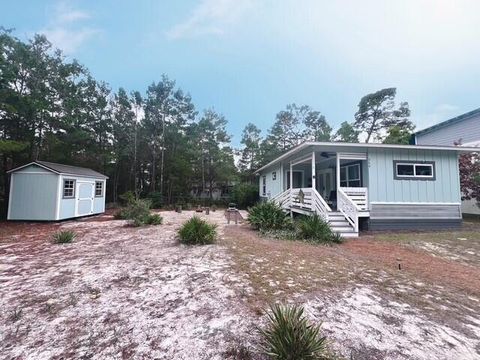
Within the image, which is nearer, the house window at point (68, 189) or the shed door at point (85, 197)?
the house window at point (68, 189)

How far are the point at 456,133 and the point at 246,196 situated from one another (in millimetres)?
14677

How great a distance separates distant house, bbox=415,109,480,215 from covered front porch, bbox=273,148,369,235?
7.61m

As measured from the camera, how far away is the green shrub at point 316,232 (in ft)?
23.0

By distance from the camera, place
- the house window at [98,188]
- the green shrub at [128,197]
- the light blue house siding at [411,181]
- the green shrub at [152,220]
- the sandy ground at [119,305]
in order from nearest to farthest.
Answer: the sandy ground at [119,305], the light blue house siding at [411,181], the green shrub at [152,220], the green shrub at [128,197], the house window at [98,188]

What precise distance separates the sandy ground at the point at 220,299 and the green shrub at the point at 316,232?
1.07 meters

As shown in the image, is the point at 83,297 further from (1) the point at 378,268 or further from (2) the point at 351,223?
(2) the point at 351,223

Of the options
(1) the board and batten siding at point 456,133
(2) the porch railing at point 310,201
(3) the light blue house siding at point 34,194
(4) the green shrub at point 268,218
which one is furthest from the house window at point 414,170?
(3) the light blue house siding at point 34,194

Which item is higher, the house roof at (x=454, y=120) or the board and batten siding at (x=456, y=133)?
the house roof at (x=454, y=120)

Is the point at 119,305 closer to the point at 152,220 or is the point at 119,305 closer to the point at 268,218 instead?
the point at 268,218

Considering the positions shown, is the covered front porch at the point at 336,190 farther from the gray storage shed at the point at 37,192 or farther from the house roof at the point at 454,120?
the gray storage shed at the point at 37,192

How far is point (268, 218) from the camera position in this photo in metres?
8.69

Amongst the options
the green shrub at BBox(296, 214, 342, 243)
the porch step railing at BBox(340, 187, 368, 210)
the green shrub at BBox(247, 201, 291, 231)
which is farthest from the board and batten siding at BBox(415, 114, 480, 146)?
the green shrub at BBox(247, 201, 291, 231)

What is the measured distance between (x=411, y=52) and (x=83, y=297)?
15.2m

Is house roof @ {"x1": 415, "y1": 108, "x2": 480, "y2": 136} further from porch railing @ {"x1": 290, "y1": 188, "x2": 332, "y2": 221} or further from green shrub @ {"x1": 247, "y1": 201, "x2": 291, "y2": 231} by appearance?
green shrub @ {"x1": 247, "y1": 201, "x2": 291, "y2": 231}
